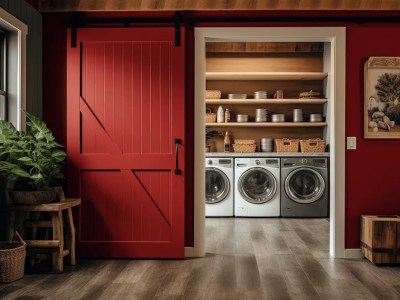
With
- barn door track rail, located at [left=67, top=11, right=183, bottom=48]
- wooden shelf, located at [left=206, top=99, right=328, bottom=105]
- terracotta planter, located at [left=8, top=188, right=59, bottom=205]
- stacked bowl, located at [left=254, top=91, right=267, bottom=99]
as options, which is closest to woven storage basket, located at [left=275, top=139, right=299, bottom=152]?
wooden shelf, located at [left=206, top=99, right=328, bottom=105]

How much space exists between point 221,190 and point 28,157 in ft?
12.4

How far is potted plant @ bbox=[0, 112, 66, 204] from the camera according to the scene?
3.79 m

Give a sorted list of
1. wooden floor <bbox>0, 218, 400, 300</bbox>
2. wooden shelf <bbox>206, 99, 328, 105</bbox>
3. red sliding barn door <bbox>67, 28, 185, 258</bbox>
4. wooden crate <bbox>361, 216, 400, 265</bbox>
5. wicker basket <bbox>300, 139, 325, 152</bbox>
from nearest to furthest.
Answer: wooden floor <bbox>0, 218, 400, 300</bbox>
wooden crate <bbox>361, 216, 400, 265</bbox>
red sliding barn door <bbox>67, 28, 185, 258</bbox>
wicker basket <bbox>300, 139, 325, 152</bbox>
wooden shelf <bbox>206, 99, 328, 105</bbox>

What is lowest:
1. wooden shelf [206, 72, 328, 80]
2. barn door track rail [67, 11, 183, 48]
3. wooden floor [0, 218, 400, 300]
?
wooden floor [0, 218, 400, 300]

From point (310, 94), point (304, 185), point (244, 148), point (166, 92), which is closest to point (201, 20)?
point (166, 92)

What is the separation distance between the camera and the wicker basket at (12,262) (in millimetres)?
3602

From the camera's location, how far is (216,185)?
23.7 feet

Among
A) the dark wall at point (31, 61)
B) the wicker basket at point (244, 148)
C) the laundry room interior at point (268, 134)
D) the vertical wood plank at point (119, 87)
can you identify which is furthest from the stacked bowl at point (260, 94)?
the dark wall at point (31, 61)

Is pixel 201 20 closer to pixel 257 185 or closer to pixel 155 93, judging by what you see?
pixel 155 93

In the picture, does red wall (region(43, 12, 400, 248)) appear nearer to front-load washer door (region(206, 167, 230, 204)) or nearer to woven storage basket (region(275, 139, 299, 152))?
front-load washer door (region(206, 167, 230, 204))

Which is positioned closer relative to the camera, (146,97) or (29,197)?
(29,197)

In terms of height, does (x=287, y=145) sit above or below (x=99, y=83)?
below

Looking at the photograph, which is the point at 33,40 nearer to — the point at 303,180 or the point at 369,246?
the point at 369,246

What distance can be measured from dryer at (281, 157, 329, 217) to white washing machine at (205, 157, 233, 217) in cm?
77
